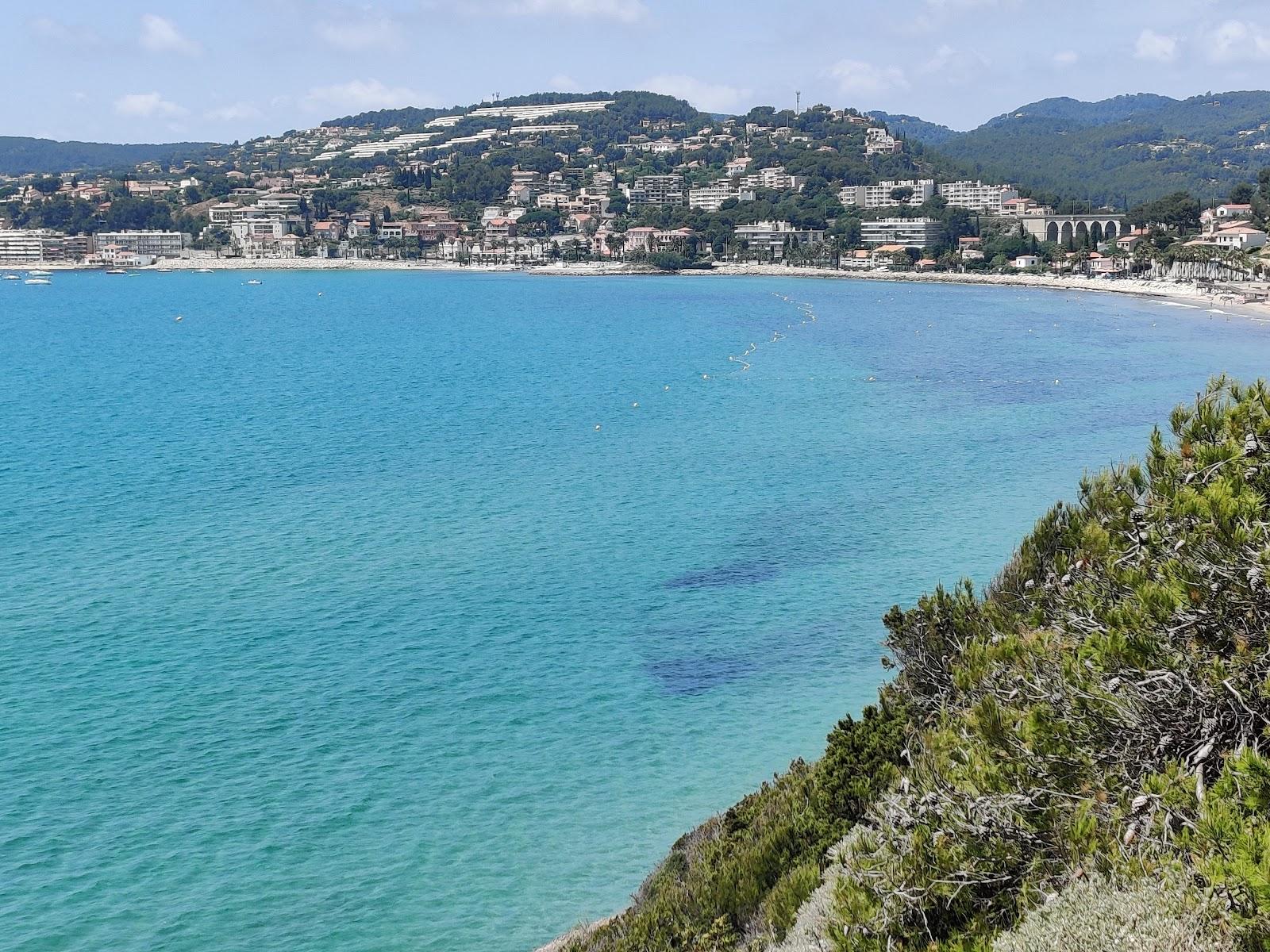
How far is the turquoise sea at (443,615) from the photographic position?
9453mm

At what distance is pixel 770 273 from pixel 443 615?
103 metres

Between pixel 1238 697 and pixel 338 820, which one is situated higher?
pixel 1238 697

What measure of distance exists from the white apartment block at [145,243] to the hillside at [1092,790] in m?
148

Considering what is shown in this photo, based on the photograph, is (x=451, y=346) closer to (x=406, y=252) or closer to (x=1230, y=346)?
(x=1230, y=346)

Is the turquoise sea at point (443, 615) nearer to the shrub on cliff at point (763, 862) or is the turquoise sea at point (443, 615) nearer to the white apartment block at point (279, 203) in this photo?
the shrub on cliff at point (763, 862)

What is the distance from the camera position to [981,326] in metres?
57.1

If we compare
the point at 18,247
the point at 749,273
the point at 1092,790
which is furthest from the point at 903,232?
the point at 1092,790

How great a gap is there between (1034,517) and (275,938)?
1368 cm

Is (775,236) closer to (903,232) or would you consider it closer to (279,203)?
(903,232)

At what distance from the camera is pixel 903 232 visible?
116m

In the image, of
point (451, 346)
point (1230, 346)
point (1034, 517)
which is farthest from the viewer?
point (451, 346)

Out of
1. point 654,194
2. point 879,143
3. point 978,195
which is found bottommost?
point 978,195

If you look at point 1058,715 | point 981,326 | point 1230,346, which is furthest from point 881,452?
point 981,326

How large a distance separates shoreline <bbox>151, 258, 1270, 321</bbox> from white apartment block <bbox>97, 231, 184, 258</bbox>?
14.5 ft
